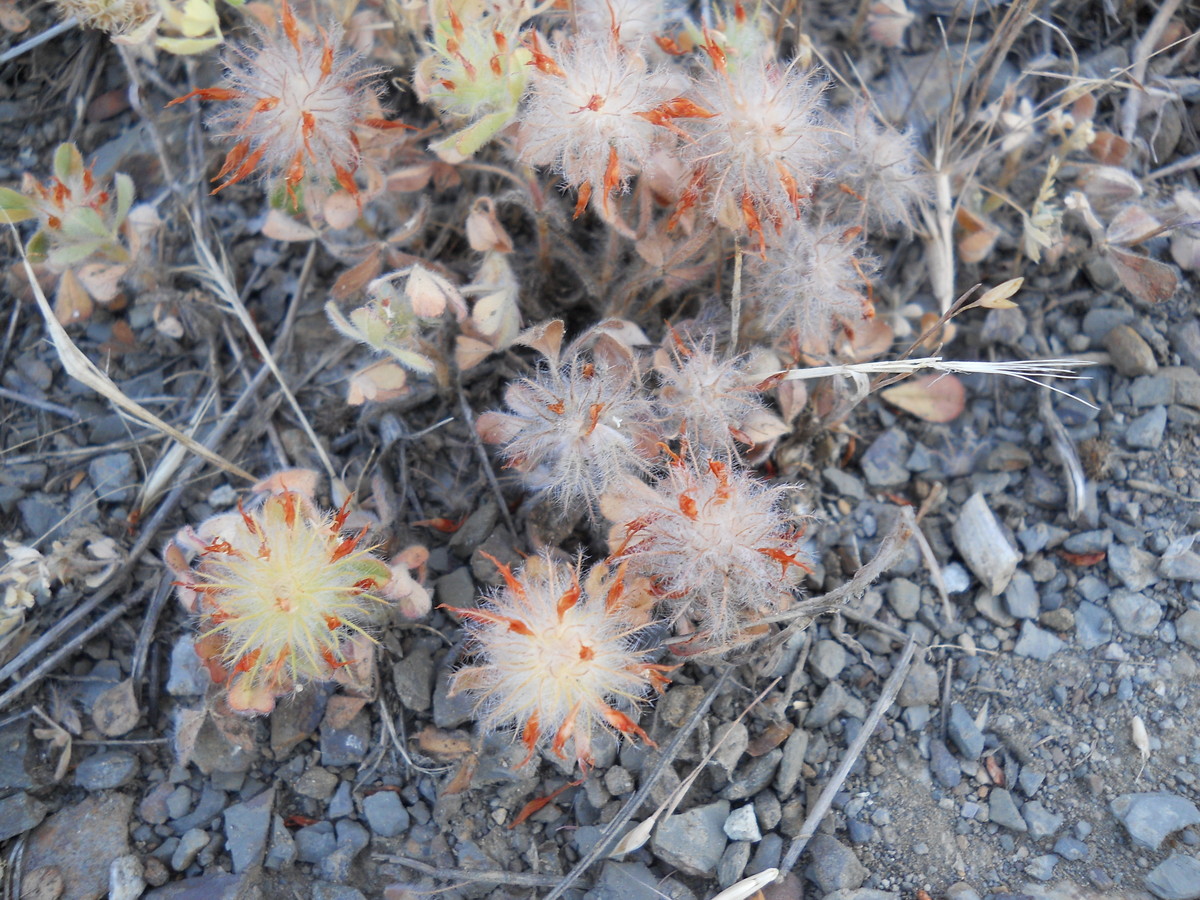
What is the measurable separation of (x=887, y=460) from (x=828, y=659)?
74cm

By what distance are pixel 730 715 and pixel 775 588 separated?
1.62 ft

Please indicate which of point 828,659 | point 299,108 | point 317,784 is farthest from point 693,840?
point 299,108

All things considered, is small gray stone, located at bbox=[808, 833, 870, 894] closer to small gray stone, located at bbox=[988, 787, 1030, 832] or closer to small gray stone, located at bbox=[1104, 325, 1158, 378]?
small gray stone, located at bbox=[988, 787, 1030, 832]

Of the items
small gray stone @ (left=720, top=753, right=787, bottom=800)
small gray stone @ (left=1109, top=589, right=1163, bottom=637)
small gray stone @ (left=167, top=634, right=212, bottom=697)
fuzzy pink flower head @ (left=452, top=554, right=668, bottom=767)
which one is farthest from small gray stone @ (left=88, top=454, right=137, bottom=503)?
small gray stone @ (left=1109, top=589, right=1163, bottom=637)

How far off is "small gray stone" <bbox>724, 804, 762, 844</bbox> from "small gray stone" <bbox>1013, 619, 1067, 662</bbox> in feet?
3.14

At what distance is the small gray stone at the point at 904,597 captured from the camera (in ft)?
8.84

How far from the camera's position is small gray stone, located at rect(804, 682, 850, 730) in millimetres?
2535

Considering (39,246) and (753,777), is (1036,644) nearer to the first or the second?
(753,777)

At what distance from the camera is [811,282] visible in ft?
8.45

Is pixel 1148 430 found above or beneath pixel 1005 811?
above

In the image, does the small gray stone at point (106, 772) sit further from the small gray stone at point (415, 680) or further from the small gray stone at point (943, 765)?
the small gray stone at point (943, 765)

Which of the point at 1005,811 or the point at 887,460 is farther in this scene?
the point at 887,460

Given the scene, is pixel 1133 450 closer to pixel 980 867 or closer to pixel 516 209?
pixel 980 867

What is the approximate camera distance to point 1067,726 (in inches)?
98.3
